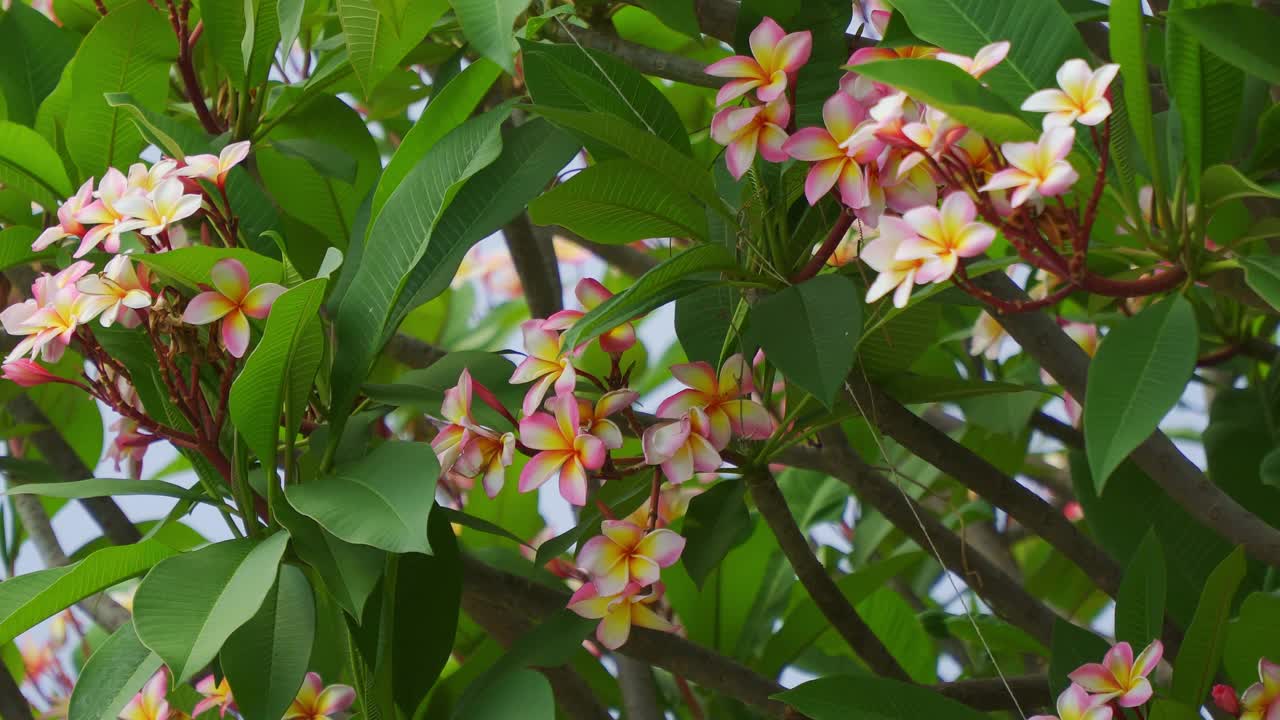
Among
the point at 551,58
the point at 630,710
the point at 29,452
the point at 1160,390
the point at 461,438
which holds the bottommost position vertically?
the point at 630,710

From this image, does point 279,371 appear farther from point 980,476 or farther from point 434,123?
point 980,476

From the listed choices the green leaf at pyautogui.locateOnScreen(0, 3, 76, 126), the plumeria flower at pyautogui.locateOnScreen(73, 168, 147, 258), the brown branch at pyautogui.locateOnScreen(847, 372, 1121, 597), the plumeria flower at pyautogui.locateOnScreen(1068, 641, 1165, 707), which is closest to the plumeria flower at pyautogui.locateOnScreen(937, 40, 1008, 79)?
the brown branch at pyautogui.locateOnScreen(847, 372, 1121, 597)

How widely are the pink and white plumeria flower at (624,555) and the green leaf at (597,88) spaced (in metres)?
0.23

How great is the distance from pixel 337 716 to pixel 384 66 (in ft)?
1.43

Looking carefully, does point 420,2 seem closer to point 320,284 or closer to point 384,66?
point 384,66

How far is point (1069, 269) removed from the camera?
604 mm

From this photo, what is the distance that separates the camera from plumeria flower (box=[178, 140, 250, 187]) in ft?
2.62

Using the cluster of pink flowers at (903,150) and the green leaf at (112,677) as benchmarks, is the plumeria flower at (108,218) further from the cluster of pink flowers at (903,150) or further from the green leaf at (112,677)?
the cluster of pink flowers at (903,150)

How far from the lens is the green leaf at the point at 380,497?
0.64m

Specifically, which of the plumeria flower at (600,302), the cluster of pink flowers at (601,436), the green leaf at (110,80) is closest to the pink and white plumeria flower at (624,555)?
the cluster of pink flowers at (601,436)

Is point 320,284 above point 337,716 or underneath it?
above

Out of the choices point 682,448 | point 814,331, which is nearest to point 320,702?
point 682,448

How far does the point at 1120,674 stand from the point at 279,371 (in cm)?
50

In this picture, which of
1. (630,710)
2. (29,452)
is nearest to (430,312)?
(29,452)
